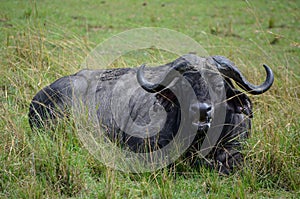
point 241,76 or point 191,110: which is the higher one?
point 241,76

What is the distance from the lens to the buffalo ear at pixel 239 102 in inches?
164

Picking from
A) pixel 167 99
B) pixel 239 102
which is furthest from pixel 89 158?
pixel 239 102

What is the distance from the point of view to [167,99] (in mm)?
4238

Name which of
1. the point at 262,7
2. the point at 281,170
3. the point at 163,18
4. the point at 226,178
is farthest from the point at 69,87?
the point at 262,7

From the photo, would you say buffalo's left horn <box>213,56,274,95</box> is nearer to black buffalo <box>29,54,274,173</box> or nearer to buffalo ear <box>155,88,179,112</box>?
black buffalo <box>29,54,274,173</box>

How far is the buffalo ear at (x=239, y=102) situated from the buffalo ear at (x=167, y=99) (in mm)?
515

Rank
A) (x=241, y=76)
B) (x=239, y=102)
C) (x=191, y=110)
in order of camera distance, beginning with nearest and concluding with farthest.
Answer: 1. (x=191, y=110)
2. (x=241, y=76)
3. (x=239, y=102)

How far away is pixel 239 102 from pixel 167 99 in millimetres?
681

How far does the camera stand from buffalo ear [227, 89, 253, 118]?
4164mm

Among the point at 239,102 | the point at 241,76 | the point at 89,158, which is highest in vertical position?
the point at 241,76

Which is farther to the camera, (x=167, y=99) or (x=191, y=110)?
(x=167, y=99)

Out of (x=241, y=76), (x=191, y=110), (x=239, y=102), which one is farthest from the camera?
(x=239, y=102)

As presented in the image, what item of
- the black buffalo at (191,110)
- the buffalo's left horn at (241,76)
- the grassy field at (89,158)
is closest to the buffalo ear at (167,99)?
the black buffalo at (191,110)

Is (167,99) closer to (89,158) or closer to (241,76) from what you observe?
(241,76)
